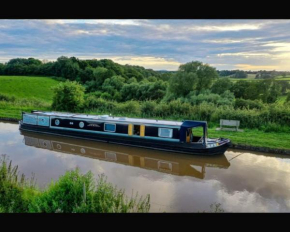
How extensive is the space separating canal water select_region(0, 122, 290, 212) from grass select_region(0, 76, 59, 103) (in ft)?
51.8

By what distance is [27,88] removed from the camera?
28.1 metres

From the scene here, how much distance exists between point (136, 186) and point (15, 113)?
12389 mm

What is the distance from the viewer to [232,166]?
894cm

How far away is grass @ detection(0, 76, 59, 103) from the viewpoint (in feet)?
86.6

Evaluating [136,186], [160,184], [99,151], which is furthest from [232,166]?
[99,151]

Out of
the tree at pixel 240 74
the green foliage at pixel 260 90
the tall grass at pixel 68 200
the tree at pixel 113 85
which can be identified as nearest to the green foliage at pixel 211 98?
the green foliage at pixel 260 90

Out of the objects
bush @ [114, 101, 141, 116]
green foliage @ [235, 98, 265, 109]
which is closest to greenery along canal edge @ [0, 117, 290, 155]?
green foliage @ [235, 98, 265, 109]

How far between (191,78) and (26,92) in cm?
1653

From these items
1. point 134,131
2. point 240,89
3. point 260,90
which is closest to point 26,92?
point 240,89

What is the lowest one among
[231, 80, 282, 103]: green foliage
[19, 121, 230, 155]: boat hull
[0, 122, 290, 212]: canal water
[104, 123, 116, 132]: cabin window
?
[0, 122, 290, 212]: canal water

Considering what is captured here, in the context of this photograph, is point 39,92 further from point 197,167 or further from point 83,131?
point 197,167

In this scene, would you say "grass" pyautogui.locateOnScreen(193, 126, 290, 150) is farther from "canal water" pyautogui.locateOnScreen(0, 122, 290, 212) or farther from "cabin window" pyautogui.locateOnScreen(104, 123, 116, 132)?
"cabin window" pyautogui.locateOnScreen(104, 123, 116, 132)

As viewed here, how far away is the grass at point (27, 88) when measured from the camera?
86.6ft

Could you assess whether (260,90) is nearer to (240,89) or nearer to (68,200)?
(240,89)
